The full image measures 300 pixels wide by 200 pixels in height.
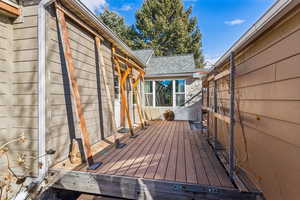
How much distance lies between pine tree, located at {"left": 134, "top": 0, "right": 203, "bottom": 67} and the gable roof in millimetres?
7607

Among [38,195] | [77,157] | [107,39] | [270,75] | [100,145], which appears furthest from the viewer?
[107,39]

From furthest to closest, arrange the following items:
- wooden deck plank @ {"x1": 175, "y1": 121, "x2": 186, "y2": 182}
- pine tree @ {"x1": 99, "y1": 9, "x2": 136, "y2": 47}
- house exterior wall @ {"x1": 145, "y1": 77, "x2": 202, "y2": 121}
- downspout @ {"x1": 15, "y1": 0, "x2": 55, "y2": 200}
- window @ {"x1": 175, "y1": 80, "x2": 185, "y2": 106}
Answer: pine tree @ {"x1": 99, "y1": 9, "x2": 136, "y2": 47}
window @ {"x1": 175, "y1": 80, "x2": 185, "y2": 106}
house exterior wall @ {"x1": 145, "y1": 77, "x2": 202, "y2": 121}
downspout @ {"x1": 15, "y1": 0, "x2": 55, "y2": 200}
wooden deck plank @ {"x1": 175, "y1": 121, "x2": 186, "y2": 182}

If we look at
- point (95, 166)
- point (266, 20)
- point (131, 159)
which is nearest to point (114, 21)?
point (131, 159)

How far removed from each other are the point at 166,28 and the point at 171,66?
9.44m

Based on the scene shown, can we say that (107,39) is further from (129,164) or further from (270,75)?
(270,75)

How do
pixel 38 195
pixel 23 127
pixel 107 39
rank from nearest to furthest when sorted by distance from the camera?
pixel 38 195 → pixel 23 127 → pixel 107 39

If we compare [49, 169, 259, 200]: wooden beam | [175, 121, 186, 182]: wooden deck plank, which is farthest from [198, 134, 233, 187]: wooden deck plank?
[175, 121, 186, 182]: wooden deck plank

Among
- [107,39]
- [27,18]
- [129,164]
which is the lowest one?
[129,164]

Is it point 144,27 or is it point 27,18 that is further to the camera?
point 144,27

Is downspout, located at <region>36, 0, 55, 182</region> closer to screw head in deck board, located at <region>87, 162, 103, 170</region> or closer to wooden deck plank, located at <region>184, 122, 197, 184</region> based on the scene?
screw head in deck board, located at <region>87, 162, 103, 170</region>

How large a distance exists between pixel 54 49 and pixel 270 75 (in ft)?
9.55

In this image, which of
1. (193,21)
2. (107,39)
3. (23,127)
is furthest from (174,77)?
(193,21)

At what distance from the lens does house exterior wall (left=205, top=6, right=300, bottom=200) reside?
1.15 m

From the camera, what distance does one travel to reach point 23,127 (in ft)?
6.86
